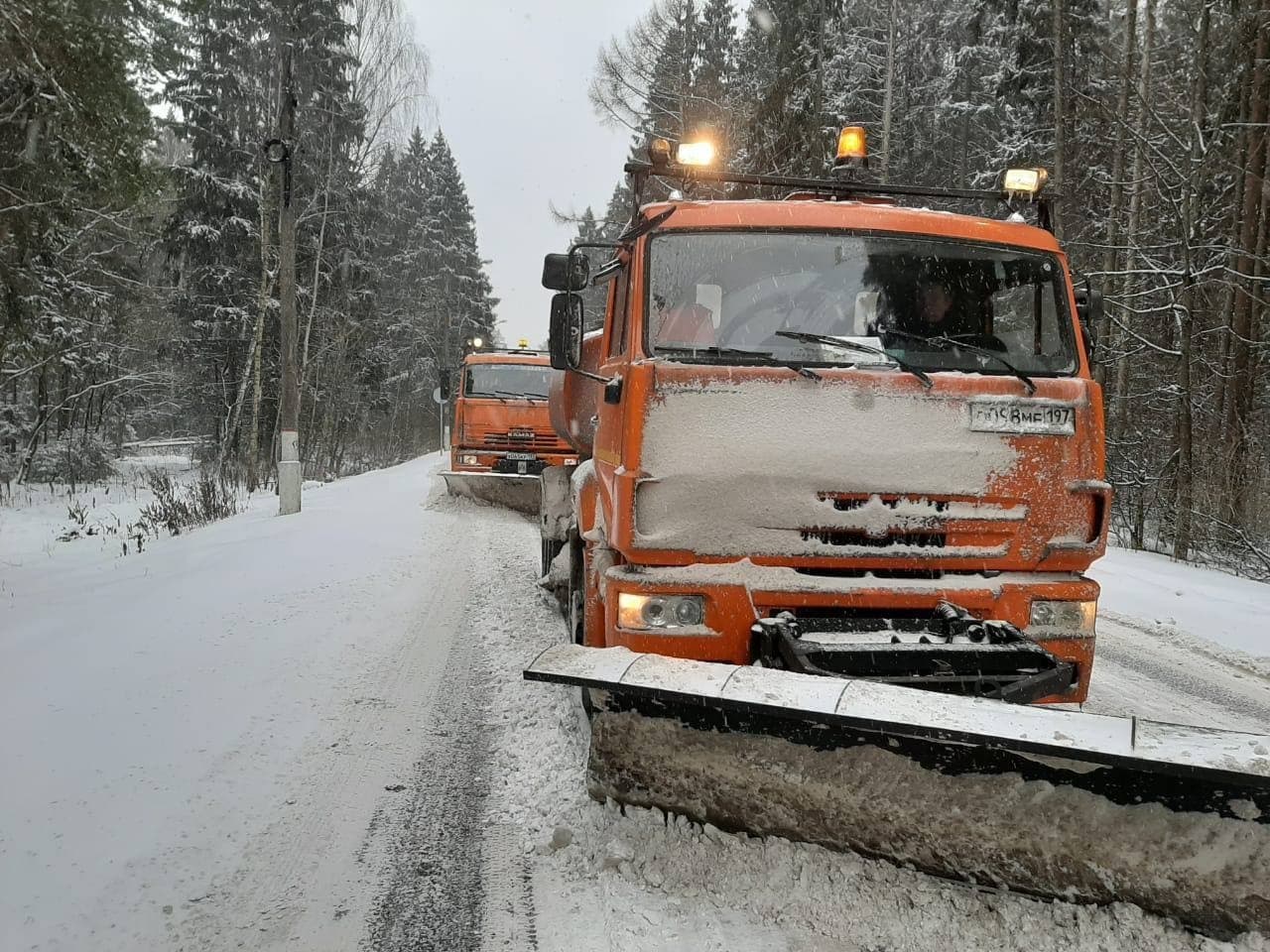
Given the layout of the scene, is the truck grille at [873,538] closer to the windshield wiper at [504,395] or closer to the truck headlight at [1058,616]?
the truck headlight at [1058,616]

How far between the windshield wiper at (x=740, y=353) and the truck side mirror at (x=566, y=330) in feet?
2.34

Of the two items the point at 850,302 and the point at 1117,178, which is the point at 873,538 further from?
the point at 1117,178

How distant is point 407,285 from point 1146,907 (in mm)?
45149

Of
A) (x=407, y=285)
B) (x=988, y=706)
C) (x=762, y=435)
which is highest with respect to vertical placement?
(x=407, y=285)

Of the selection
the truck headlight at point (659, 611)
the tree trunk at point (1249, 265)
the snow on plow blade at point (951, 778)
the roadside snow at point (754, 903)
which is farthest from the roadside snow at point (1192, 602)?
the truck headlight at point (659, 611)

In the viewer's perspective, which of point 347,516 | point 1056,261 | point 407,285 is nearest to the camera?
point 1056,261

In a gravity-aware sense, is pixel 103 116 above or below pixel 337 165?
below

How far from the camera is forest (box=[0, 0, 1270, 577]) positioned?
905 centimetres

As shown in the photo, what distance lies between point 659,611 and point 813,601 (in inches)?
23.6

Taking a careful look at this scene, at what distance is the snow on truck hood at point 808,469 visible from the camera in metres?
3.15

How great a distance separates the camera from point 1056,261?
3.76 m

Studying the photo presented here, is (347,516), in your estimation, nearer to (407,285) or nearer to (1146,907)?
(1146,907)

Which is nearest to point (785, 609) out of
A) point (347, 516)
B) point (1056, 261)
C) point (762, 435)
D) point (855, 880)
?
point (762, 435)

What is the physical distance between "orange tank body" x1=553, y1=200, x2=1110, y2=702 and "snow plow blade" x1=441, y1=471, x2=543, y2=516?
8.37 meters
